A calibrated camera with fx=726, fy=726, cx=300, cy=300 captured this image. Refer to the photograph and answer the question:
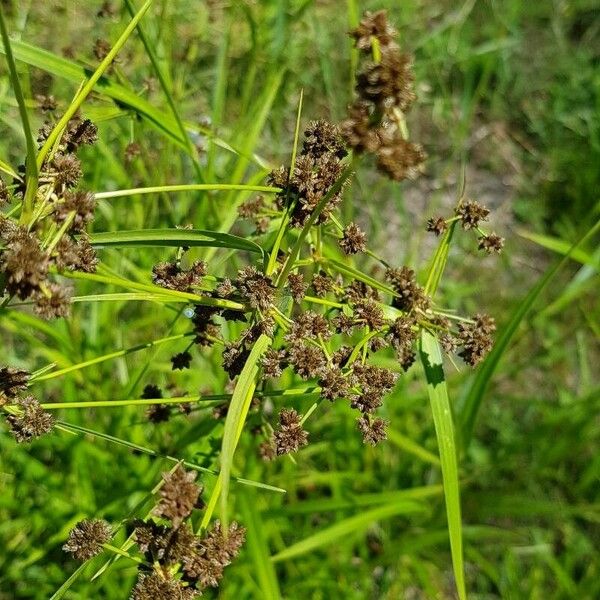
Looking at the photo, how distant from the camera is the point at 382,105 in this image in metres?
0.76

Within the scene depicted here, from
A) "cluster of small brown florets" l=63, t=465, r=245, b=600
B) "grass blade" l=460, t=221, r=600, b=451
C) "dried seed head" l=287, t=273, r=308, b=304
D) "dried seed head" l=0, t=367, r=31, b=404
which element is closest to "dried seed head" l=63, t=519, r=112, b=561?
"cluster of small brown florets" l=63, t=465, r=245, b=600

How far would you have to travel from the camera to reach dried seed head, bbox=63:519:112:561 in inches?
42.9

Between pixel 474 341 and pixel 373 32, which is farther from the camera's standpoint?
pixel 474 341

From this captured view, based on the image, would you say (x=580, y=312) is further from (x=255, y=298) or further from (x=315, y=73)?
(x=255, y=298)

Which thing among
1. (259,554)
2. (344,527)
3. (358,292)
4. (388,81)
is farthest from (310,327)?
(344,527)

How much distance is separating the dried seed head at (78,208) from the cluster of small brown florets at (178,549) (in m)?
0.36

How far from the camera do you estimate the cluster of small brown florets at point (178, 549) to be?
964mm

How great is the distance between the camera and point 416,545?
7.20ft

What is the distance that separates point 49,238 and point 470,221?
0.68m

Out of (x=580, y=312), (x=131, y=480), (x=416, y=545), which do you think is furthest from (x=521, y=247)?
(x=131, y=480)

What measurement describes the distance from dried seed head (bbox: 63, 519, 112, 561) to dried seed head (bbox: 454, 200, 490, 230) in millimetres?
764

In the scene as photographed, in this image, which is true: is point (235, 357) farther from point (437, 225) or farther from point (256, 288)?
point (437, 225)

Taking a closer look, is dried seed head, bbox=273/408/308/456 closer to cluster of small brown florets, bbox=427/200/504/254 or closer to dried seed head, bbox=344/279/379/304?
dried seed head, bbox=344/279/379/304

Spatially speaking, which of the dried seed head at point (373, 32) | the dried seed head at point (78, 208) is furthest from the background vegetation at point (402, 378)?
the dried seed head at point (373, 32)
